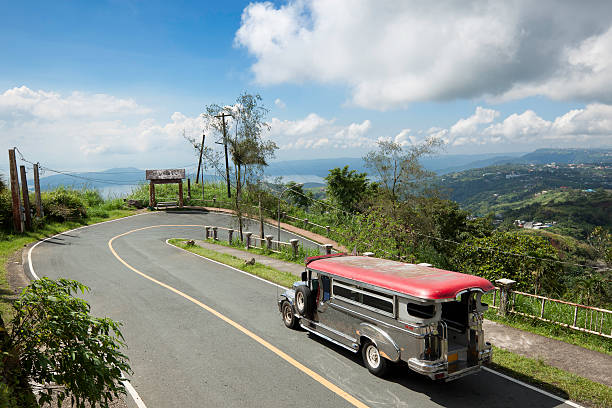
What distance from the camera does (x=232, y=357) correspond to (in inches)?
366

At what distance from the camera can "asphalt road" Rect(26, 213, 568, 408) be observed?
7.51 meters

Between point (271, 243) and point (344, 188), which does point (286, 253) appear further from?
point (344, 188)

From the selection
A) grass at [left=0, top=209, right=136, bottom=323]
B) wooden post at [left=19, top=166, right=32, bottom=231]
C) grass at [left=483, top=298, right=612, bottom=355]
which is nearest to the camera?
grass at [left=483, top=298, right=612, bottom=355]

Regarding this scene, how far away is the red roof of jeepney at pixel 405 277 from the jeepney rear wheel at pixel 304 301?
71 centimetres

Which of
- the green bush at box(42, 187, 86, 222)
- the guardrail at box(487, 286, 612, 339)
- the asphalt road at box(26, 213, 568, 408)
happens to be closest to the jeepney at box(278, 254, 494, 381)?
the asphalt road at box(26, 213, 568, 408)

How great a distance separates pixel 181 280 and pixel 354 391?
11.3 metres

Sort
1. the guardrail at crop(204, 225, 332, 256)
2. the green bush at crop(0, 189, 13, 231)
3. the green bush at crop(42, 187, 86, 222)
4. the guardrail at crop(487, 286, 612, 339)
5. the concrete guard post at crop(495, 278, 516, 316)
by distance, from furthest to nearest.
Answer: the green bush at crop(42, 187, 86, 222), the green bush at crop(0, 189, 13, 231), the guardrail at crop(204, 225, 332, 256), the concrete guard post at crop(495, 278, 516, 316), the guardrail at crop(487, 286, 612, 339)

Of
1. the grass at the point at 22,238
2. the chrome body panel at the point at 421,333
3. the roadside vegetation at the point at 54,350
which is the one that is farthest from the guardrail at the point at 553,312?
the grass at the point at 22,238

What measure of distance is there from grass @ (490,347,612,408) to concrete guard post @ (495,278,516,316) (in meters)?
2.67

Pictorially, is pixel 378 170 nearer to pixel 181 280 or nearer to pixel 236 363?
pixel 181 280

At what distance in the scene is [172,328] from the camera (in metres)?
Result: 11.3

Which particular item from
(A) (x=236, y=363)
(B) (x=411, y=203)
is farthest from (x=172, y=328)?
(B) (x=411, y=203)

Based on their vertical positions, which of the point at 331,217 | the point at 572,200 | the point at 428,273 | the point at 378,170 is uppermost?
the point at 378,170

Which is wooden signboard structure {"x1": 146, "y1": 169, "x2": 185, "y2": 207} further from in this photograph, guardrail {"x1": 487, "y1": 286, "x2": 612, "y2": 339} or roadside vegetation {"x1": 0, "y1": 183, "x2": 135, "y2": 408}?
roadside vegetation {"x1": 0, "y1": 183, "x2": 135, "y2": 408}
